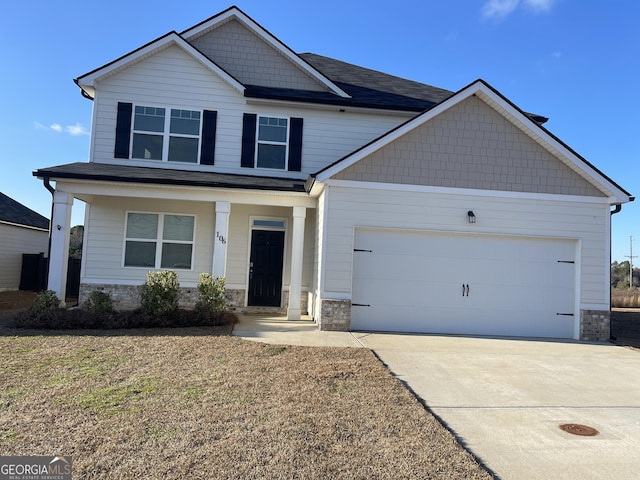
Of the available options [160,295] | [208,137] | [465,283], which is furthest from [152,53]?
[465,283]

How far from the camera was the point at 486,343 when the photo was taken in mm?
8523

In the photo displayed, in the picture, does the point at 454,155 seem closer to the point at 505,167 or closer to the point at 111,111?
the point at 505,167

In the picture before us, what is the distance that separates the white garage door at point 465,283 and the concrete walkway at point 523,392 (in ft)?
1.97

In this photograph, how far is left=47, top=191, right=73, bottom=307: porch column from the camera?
9602 millimetres

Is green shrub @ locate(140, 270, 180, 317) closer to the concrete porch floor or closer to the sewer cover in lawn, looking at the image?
the concrete porch floor

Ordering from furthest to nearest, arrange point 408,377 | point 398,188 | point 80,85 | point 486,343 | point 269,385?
1. point 80,85
2. point 398,188
3. point 486,343
4. point 408,377
5. point 269,385

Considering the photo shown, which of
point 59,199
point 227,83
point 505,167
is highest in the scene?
point 227,83

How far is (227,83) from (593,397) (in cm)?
1089

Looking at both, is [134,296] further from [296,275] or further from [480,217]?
[480,217]

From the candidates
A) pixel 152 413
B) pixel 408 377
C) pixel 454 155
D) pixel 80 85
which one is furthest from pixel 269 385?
pixel 80 85

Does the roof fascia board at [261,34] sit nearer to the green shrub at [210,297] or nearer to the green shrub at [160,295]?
the green shrub at [210,297]

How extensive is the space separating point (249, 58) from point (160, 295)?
792cm

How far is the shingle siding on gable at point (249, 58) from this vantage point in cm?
1270

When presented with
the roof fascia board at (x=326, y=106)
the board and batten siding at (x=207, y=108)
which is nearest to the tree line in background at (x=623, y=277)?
the roof fascia board at (x=326, y=106)
